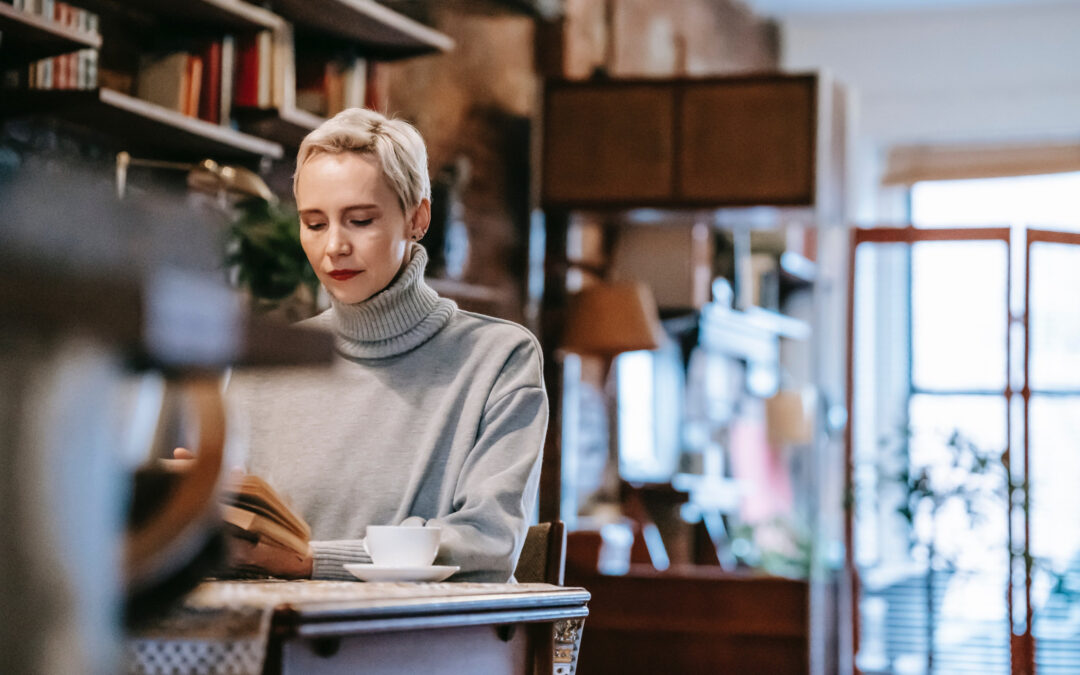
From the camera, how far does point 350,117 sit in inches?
70.8

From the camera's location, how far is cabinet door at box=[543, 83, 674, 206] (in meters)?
5.39

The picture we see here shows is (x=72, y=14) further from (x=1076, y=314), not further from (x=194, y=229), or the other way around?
(x=1076, y=314)

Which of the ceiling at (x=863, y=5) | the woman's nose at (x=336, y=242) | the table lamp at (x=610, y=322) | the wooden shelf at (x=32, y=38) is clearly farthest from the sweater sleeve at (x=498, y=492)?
the ceiling at (x=863, y=5)

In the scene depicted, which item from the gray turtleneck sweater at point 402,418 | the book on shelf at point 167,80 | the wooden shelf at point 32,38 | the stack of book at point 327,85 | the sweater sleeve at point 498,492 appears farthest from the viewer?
the stack of book at point 327,85

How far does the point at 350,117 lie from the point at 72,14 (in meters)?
1.75

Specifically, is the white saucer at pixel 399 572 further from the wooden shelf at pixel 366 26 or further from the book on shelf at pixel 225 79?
the wooden shelf at pixel 366 26

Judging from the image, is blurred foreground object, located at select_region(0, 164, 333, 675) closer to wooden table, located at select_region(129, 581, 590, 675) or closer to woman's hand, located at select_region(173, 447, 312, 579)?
wooden table, located at select_region(129, 581, 590, 675)

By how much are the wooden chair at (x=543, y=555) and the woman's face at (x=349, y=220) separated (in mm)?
410

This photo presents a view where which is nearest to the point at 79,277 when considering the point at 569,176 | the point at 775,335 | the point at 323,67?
the point at 323,67

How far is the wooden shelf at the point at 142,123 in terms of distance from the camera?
3.08 metres

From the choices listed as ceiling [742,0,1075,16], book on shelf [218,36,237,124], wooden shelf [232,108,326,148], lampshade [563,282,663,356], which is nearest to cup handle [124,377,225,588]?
book on shelf [218,36,237,124]

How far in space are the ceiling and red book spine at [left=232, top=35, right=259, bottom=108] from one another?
15.7 ft

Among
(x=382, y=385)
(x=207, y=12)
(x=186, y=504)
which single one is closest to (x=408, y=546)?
(x=382, y=385)

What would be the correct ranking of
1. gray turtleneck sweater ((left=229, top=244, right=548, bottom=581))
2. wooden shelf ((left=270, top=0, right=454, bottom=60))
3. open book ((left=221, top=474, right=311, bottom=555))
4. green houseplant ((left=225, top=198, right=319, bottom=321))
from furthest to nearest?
wooden shelf ((left=270, top=0, right=454, bottom=60))
green houseplant ((left=225, top=198, right=319, bottom=321))
gray turtleneck sweater ((left=229, top=244, right=548, bottom=581))
open book ((left=221, top=474, right=311, bottom=555))
